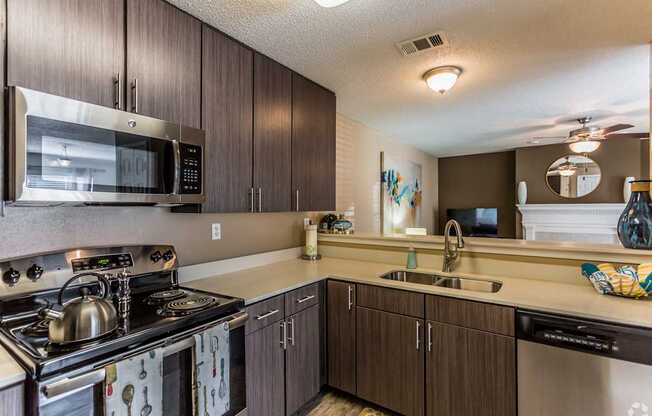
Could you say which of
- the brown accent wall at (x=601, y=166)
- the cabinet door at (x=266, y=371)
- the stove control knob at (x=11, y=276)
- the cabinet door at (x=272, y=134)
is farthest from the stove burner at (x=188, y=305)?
the brown accent wall at (x=601, y=166)

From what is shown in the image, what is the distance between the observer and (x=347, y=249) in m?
2.87

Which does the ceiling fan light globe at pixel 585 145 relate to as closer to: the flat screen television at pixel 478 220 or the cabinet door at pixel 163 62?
the flat screen television at pixel 478 220

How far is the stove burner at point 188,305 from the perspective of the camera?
1380 mm

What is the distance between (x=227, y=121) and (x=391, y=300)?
1.50 meters

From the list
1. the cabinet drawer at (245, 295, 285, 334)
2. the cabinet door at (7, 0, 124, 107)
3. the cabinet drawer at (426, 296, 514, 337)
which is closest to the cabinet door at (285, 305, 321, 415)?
the cabinet drawer at (245, 295, 285, 334)

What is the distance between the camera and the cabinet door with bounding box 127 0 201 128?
150 cm

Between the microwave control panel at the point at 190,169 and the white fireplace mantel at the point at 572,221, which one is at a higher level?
the microwave control panel at the point at 190,169

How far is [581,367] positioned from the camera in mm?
1453

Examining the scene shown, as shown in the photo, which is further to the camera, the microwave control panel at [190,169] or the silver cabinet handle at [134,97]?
the microwave control panel at [190,169]

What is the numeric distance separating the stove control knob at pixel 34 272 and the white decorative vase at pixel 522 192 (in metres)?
6.49

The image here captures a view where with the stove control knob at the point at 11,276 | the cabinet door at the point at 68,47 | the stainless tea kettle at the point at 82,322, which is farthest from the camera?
the stove control knob at the point at 11,276

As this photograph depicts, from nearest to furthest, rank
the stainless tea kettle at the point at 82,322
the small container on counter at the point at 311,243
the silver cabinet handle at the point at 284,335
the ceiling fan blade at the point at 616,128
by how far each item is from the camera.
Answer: the stainless tea kettle at the point at 82,322 < the silver cabinet handle at the point at 284,335 < the small container on counter at the point at 311,243 < the ceiling fan blade at the point at 616,128

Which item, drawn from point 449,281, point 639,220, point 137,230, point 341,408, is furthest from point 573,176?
point 137,230

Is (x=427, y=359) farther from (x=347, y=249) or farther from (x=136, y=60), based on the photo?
(x=136, y=60)
